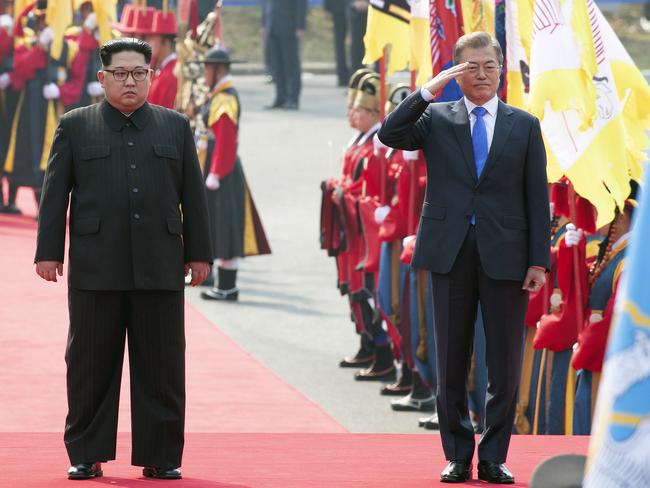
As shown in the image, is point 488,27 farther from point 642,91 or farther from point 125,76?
point 125,76

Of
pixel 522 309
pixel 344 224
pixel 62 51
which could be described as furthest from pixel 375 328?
pixel 62 51

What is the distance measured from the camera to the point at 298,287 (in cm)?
1198

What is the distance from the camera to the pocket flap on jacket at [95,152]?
5.21 m

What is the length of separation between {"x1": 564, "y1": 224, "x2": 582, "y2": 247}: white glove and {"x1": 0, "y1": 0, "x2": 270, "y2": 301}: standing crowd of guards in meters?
4.60

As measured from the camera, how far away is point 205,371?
30.1 ft

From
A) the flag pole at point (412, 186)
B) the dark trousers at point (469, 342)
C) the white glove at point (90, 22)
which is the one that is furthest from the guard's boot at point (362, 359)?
the white glove at point (90, 22)

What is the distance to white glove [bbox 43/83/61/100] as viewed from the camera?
13.8 meters

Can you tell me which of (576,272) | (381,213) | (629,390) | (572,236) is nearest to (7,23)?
(381,213)

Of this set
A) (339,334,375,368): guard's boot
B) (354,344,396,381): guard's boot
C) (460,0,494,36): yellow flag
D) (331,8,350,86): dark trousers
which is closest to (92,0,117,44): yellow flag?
(339,334,375,368): guard's boot

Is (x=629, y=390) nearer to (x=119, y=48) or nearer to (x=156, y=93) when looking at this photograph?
(x=119, y=48)

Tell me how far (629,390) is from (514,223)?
2228 millimetres

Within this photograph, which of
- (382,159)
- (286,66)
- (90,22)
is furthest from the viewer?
(286,66)

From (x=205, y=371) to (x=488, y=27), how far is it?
303cm

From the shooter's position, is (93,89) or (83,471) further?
(93,89)
